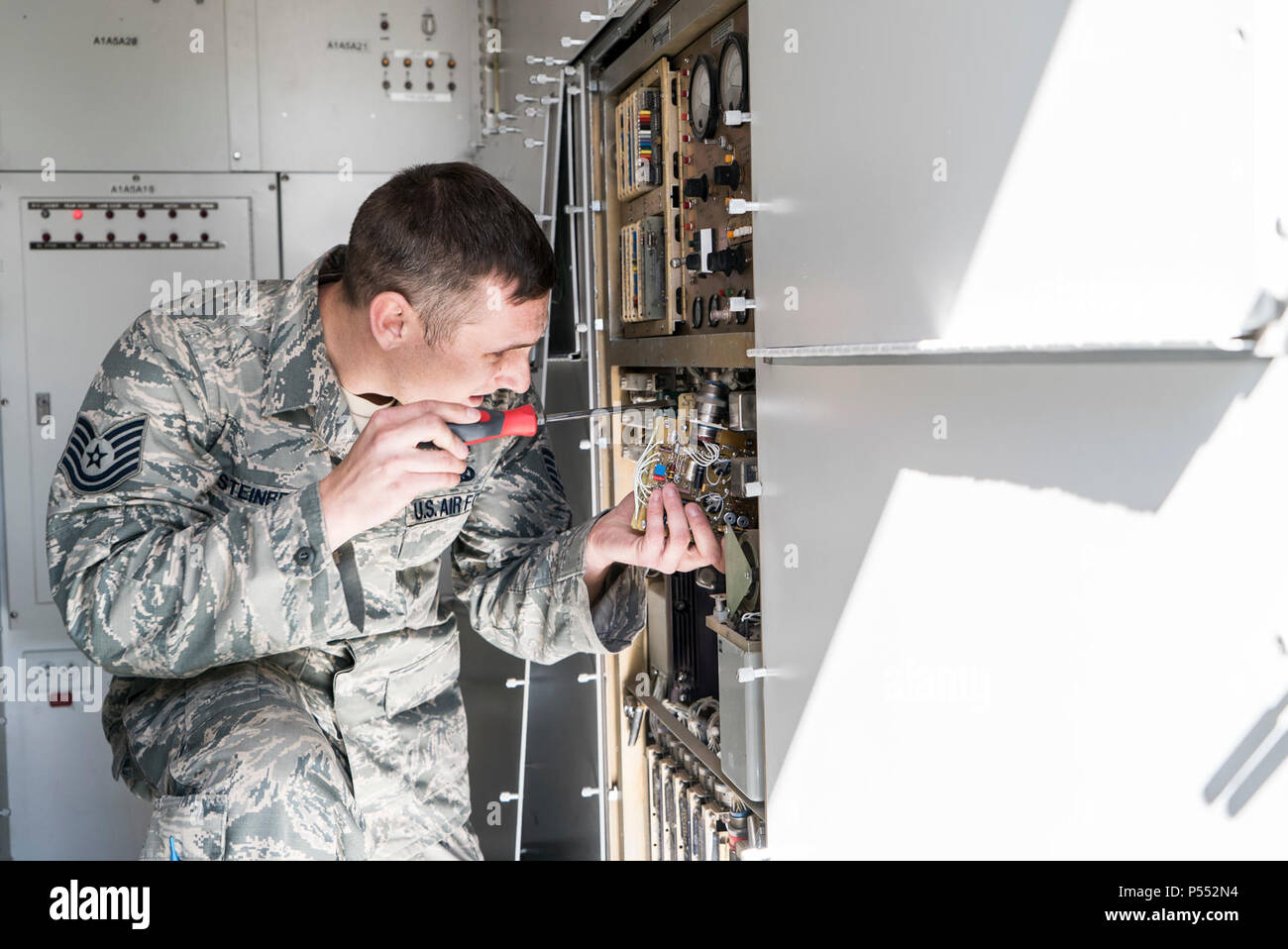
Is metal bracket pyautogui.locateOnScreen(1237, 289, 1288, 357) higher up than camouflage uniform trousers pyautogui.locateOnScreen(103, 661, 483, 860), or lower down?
higher up

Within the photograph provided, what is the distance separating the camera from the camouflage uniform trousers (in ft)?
5.00

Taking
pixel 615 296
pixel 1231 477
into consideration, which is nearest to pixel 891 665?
pixel 1231 477

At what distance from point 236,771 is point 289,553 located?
317 mm

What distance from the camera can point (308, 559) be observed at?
163 cm

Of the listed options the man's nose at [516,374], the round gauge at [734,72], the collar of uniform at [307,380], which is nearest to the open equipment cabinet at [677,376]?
the round gauge at [734,72]

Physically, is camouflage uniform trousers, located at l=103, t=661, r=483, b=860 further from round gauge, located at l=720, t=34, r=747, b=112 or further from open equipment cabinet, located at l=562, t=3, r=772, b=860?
round gauge, located at l=720, t=34, r=747, b=112

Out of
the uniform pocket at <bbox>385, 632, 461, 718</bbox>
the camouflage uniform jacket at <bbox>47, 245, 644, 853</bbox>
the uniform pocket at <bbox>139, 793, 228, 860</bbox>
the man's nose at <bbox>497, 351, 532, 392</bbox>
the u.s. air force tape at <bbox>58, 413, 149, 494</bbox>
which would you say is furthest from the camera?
the uniform pocket at <bbox>385, 632, 461, 718</bbox>

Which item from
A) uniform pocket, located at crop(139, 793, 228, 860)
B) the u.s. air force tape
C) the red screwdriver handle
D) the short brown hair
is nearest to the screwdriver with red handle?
the red screwdriver handle

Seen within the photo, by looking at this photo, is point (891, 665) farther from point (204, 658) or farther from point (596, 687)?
point (596, 687)

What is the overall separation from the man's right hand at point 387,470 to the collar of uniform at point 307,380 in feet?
0.95

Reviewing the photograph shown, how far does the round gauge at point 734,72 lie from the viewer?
5.39 feet

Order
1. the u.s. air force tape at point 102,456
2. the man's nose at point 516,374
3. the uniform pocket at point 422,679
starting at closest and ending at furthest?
1. the u.s. air force tape at point 102,456
2. the man's nose at point 516,374
3. the uniform pocket at point 422,679

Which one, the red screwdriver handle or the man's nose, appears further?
the man's nose

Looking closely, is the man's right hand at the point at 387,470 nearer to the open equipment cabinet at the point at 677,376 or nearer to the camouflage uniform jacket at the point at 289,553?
the camouflage uniform jacket at the point at 289,553
